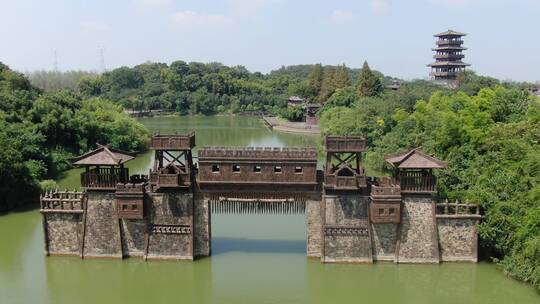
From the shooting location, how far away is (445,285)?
1634 cm

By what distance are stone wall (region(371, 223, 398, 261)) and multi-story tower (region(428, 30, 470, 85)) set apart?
2021 inches

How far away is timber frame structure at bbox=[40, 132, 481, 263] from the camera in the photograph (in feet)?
56.1

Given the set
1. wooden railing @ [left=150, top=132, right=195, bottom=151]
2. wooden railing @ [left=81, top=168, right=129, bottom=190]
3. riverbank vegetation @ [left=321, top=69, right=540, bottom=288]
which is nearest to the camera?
riverbank vegetation @ [left=321, top=69, right=540, bottom=288]

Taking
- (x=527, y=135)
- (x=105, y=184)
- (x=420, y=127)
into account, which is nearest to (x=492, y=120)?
(x=527, y=135)

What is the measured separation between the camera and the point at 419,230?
17.2 meters

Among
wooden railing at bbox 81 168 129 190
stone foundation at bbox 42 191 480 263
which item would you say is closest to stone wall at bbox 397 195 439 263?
stone foundation at bbox 42 191 480 263

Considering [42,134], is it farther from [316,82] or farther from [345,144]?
[316,82]

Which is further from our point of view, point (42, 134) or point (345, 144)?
point (42, 134)

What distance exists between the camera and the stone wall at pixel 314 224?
17.5 metres

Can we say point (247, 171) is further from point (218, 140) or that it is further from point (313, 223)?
point (218, 140)

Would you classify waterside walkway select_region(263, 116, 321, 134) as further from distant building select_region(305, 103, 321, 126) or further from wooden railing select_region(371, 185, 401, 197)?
wooden railing select_region(371, 185, 401, 197)

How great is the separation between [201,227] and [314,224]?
419cm

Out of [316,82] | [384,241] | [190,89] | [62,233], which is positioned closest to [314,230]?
[384,241]

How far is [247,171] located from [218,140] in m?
38.6
